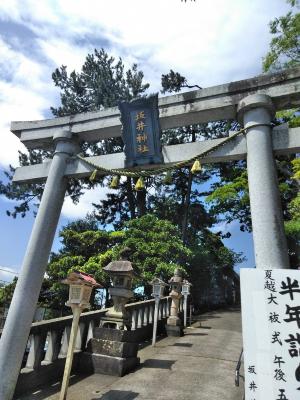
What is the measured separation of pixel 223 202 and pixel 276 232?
52.7 ft

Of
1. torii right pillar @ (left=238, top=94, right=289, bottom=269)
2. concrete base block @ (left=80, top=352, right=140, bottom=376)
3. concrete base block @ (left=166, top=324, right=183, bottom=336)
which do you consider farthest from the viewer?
concrete base block @ (left=166, top=324, right=183, bottom=336)

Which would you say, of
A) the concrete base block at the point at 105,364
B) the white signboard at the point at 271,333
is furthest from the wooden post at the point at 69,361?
the white signboard at the point at 271,333

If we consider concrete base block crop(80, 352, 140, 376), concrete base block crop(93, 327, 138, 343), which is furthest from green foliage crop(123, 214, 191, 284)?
concrete base block crop(80, 352, 140, 376)

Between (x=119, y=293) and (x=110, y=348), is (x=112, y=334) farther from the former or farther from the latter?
(x=119, y=293)

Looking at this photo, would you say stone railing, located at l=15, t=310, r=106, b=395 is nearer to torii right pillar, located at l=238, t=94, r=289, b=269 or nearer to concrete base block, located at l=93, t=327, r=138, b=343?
concrete base block, located at l=93, t=327, r=138, b=343

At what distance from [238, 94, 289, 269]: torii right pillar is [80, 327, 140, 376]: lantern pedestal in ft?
12.5

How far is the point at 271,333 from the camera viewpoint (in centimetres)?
308

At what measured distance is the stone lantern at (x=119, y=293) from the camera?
23.6 ft

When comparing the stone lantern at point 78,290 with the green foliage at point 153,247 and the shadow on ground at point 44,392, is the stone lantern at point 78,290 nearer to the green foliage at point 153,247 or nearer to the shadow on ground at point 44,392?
the shadow on ground at point 44,392

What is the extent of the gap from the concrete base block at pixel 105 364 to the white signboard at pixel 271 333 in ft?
13.2

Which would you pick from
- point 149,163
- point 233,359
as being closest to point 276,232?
point 149,163

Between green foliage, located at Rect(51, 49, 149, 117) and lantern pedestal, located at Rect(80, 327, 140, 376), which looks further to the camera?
green foliage, located at Rect(51, 49, 149, 117)

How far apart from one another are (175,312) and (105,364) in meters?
5.80

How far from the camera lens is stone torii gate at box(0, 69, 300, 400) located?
4445 mm
